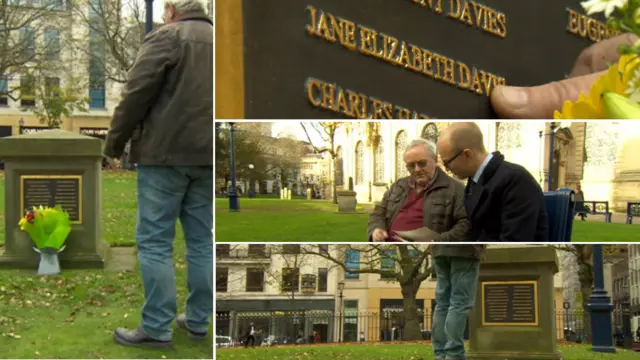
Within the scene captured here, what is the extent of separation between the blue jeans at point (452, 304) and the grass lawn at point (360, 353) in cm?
6

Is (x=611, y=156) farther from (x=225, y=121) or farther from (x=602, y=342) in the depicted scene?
(x=225, y=121)

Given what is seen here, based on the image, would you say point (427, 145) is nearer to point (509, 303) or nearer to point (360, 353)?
point (509, 303)

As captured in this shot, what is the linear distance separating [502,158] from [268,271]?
2.74ft

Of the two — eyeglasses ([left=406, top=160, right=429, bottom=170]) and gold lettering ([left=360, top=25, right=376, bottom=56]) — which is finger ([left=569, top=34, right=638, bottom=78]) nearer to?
gold lettering ([left=360, top=25, right=376, bottom=56])

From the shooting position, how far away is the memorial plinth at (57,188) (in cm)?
339

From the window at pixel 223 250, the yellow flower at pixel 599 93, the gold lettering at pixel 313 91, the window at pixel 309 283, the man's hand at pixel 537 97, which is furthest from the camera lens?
the man's hand at pixel 537 97

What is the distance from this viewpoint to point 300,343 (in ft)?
9.14

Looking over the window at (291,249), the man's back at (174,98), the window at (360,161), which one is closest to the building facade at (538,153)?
the window at (360,161)

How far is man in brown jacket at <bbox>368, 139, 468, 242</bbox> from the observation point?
2570mm

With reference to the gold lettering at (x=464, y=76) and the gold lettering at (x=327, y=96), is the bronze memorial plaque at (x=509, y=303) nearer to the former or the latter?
the gold lettering at (x=327, y=96)

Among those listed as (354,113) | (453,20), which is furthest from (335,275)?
(453,20)

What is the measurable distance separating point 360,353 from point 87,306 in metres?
1.24

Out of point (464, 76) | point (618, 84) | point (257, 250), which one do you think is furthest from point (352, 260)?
point (618, 84)

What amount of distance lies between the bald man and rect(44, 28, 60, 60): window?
5.68ft
